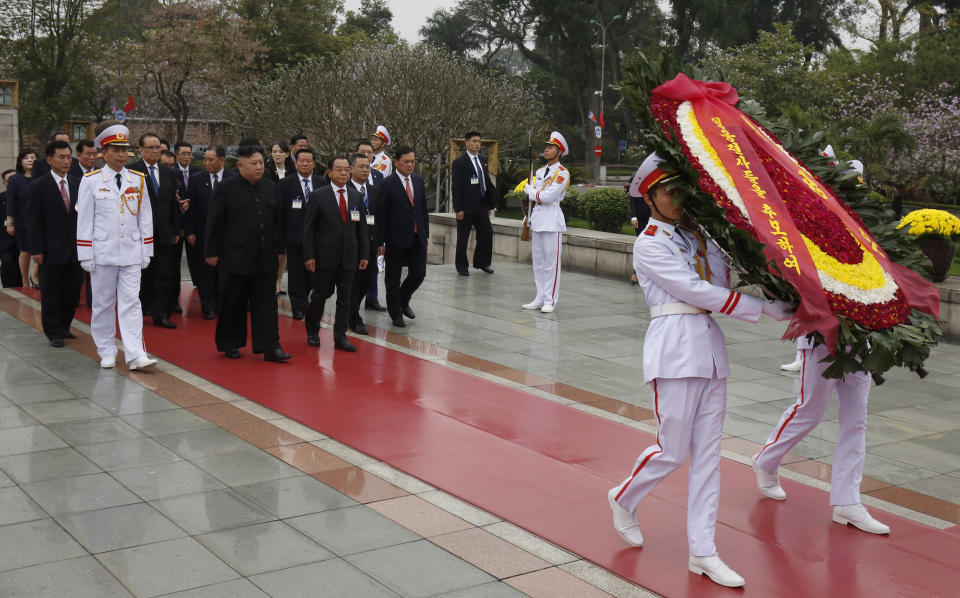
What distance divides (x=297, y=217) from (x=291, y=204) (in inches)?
6.7

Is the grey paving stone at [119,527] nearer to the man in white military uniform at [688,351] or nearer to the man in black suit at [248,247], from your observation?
the man in white military uniform at [688,351]

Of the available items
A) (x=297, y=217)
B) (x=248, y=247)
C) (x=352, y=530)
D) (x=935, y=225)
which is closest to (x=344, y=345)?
(x=248, y=247)

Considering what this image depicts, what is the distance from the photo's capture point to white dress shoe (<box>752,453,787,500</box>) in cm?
552

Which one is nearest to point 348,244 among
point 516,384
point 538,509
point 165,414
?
point 516,384

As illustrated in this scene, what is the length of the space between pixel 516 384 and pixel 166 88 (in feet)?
127

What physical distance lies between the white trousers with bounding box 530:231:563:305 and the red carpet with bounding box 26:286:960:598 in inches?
120

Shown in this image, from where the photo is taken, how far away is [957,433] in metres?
7.08

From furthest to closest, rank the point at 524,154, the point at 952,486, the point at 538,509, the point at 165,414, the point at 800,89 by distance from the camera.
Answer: the point at 524,154
the point at 800,89
the point at 165,414
the point at 952,486
the point at 538,509

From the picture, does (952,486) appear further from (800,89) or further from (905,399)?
(800,89)

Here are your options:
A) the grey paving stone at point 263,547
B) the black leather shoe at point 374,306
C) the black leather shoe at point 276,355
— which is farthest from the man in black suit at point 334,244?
the grey paving stone at point 263,547

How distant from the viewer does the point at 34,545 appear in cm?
457

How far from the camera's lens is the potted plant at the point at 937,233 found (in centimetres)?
1059

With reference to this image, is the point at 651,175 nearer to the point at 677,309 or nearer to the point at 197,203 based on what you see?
the point at 677,309

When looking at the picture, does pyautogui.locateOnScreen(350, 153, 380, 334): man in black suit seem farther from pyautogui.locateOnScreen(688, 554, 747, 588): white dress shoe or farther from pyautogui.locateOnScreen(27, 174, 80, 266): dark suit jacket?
pyautogui.locateOnScreen(688, 554, 747, 588): white dress shoe
